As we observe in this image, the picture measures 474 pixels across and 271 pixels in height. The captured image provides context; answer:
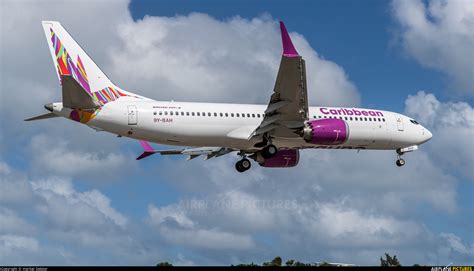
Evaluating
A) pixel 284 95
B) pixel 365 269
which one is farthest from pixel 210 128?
pixel 365 269

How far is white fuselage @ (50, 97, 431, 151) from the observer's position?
40844mm

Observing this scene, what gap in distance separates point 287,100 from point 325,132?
3192 millimetres

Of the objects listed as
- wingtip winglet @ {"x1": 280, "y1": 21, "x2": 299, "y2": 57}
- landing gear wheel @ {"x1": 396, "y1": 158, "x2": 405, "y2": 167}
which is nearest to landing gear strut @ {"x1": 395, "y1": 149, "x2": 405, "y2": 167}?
landing gear wheel @ {"x1": 396, "y1": 158, "x2": 405, "y2": 167}

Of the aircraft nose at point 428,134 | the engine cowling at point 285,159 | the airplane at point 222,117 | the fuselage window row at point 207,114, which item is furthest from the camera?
the aircraft nose at point 428,134

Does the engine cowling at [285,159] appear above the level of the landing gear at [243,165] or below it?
above

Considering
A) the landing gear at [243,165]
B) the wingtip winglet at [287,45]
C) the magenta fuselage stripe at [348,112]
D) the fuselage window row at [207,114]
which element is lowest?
the landing gear at [243,165]

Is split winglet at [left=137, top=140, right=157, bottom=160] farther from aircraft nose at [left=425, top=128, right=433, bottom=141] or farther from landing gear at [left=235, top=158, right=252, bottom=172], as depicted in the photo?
aircraft nose at [left=425, top=128, right=433, bottom=141]

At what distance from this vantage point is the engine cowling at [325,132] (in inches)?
1700

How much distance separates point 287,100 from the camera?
41812 mm

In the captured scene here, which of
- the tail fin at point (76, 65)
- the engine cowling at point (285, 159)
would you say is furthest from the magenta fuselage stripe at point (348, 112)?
the tail fin at point (76, 65)

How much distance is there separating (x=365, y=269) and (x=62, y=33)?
81.1ft

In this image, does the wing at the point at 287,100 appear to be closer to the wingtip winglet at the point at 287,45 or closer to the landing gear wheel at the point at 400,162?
the wingtip winglet at the point at 287,45

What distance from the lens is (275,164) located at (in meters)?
49.6

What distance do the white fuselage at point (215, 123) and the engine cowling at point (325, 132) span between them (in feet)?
5.60
